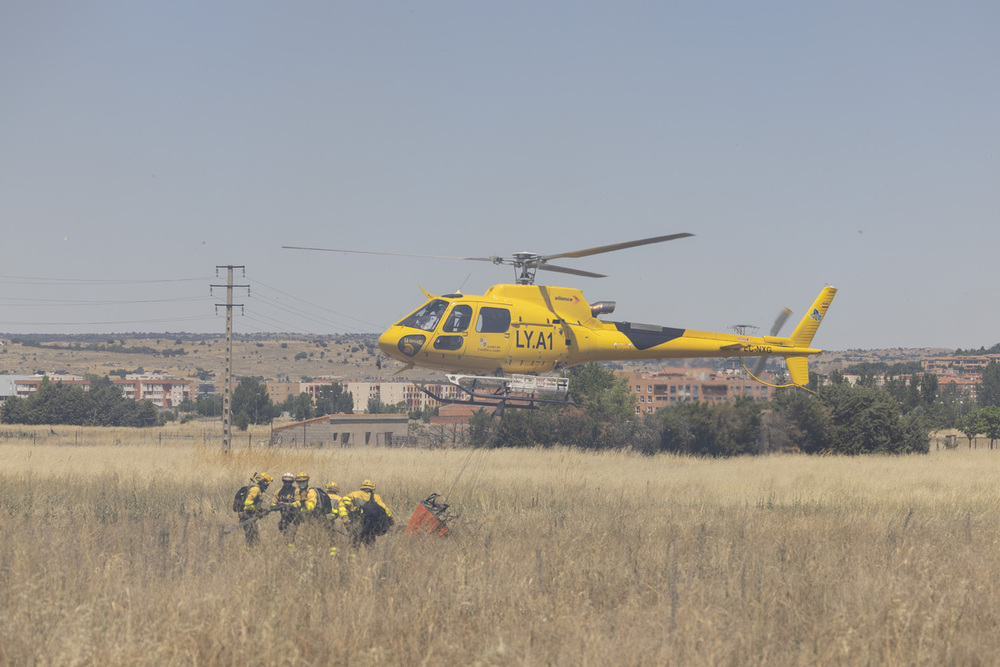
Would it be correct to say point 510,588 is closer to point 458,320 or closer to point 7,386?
point 458,320

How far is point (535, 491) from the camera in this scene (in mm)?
19484

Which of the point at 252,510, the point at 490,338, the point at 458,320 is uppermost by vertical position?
the point at 458,320

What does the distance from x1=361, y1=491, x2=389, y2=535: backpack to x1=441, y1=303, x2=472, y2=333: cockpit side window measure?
271 inches

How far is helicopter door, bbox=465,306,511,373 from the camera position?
16781 mm

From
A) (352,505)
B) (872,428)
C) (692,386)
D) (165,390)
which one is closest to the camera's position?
(352,505)

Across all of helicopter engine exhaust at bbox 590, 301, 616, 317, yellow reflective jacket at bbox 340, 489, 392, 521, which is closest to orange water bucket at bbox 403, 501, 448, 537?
yellow reflective jacket at bbox 340, 489, 392, 521

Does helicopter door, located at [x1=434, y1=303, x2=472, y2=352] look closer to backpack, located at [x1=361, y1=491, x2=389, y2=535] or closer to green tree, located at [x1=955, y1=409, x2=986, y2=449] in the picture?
backpack, located at [x1=361, y1=491, x2=389, y2=535]

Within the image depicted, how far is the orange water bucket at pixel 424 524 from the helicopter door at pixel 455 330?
5841 millimetres

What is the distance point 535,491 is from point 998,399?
122702 mm

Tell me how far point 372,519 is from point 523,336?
25.7ft

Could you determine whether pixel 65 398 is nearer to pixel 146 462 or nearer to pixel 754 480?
pixel 146 462

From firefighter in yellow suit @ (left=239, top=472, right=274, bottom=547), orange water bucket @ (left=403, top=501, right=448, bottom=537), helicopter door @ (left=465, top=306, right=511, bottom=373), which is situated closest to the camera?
firefighter in yellow suit @ (left=239, top=472, right=274, bottom=547)

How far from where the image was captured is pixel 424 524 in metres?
11.0

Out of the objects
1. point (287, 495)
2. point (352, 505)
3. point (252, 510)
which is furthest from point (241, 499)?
point (352, 505)
